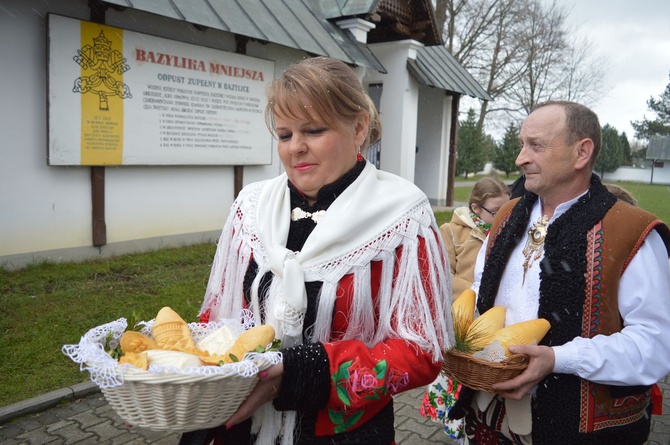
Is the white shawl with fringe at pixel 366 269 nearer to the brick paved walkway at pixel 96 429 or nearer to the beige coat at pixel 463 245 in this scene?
the brick paved walkway at pixel 96 429

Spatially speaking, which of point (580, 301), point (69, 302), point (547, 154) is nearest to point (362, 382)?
point (580, 301)

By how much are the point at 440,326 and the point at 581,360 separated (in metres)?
0.66

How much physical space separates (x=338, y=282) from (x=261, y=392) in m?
0.42

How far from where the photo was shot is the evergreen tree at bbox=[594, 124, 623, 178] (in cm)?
4728

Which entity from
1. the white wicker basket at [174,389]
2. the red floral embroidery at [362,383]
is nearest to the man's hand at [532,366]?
the red floral embroidery at [362,383]

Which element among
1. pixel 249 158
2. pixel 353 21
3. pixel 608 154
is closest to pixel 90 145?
pixel 249 158

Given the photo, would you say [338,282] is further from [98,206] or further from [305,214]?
[98,206]

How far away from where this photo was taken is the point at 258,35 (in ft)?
26.8

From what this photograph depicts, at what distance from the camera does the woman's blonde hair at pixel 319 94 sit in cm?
169

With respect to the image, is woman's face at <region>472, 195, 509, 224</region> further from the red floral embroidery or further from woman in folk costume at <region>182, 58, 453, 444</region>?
the red floral embroidery

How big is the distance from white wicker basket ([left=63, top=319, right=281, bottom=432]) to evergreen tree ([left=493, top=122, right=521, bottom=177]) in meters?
35.1

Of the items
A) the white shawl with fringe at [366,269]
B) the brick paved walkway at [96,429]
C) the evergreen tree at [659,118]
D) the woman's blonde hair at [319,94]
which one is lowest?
the brick paved walkway at [96,429]

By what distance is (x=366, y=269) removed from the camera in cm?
175

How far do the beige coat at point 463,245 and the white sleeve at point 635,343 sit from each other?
2.06 m
